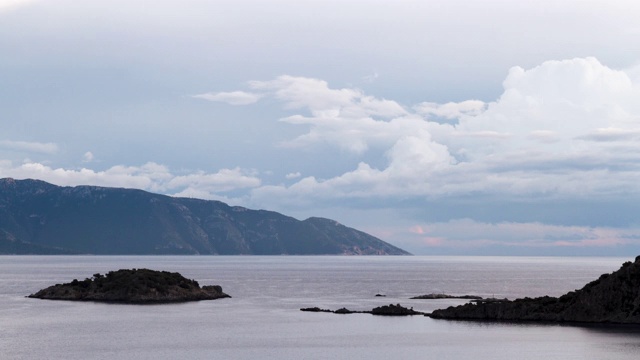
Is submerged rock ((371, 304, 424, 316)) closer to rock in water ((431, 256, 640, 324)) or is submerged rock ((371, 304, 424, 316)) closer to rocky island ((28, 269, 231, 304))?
rock in water ((431, 256, 640, 324))

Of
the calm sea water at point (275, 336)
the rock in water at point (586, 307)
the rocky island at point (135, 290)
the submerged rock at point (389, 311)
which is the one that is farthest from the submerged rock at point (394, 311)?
the rocky island at point (135, 290)

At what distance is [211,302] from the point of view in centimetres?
17238

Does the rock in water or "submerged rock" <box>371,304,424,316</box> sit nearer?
the rock in water

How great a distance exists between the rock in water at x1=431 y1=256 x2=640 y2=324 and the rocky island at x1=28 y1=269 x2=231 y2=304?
2567 inches

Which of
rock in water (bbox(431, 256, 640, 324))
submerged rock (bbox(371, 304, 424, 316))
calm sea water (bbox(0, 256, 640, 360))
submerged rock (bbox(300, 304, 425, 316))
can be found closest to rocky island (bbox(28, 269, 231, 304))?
calm sea water (bbox(0, 256, 640, 360))

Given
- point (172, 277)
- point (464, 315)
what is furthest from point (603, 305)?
point (172, 277)

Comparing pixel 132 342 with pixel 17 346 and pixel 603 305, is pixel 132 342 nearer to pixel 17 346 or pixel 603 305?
pixel 17 346

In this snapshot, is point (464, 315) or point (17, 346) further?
point (464, 315)

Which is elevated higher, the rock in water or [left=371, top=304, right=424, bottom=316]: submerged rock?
the rock in water

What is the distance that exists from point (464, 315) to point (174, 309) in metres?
56.1

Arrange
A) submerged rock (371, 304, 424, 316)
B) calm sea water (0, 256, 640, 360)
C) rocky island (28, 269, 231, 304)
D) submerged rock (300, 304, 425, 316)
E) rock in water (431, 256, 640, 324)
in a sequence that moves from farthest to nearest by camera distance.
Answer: rocky island (28, 269, 231, 304) → submerged rock (300, 304, 425, 316) → submerged rock (371, 304, 424, 316) → rock in water (431, 256, 640, 324) → calm sea water (0, 256, 640, 360)

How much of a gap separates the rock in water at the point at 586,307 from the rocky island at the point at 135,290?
65192 mm

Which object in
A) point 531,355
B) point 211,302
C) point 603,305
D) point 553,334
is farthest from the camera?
point 211,302

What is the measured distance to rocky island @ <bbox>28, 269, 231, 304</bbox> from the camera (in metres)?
180
